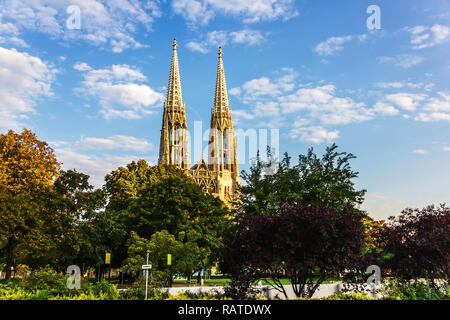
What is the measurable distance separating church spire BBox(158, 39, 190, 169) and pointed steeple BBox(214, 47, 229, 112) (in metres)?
10.6

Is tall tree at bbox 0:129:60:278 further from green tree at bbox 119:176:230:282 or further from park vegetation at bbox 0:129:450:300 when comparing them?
green tree at bbox 119:176:230:282

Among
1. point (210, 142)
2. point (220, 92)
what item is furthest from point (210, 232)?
point (220, 92)

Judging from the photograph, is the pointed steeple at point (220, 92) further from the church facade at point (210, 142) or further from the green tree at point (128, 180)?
the green tree at point (128, 180)

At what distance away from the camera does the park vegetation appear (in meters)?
14.9

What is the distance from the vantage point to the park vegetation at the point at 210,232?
14.9 meters

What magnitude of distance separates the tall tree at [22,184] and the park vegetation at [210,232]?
97 millimetres

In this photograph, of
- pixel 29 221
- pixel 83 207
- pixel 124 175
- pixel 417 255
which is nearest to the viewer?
pixel 417 255

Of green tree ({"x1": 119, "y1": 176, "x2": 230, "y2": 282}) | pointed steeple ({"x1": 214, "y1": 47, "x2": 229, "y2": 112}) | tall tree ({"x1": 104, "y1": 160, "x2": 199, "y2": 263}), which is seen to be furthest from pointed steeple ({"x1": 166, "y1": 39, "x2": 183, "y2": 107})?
green tree ({"x1": 119, "y1": 176, "x2": 230, "y2": 282})

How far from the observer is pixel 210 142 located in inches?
4222

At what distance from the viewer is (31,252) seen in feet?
91.2

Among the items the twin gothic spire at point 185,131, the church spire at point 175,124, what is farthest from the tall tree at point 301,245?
the church spire at point 175,124
